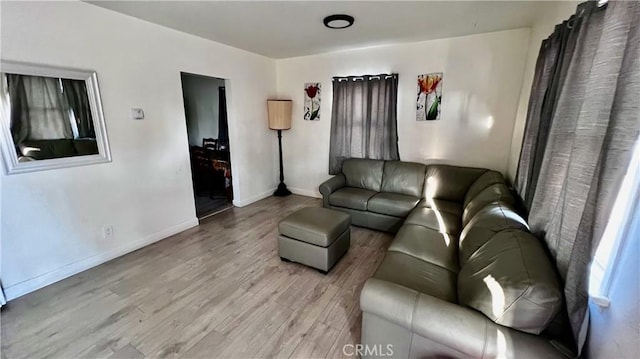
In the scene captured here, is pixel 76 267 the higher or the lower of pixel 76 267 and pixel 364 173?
the lower

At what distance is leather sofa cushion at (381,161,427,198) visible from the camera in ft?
11.0

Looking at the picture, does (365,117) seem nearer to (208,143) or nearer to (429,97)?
(429,97)

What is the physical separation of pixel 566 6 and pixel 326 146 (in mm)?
3132

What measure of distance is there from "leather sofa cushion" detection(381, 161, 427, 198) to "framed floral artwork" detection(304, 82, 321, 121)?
158 cm

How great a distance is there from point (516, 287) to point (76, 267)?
3.41m

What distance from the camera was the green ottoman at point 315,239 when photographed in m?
2.33

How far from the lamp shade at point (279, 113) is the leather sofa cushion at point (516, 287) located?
3643mm

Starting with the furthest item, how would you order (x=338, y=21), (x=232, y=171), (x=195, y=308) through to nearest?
(x=232, y=171) < (x=338, y=21) < (x=195, y=308)

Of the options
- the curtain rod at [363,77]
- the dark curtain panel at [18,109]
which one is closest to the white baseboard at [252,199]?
the curtain rod at [363,77]

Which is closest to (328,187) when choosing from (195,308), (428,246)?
(428,246)

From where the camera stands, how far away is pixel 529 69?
9.09ft

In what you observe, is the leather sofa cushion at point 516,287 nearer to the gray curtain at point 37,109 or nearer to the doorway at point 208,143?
the gray curtain at point 37,109

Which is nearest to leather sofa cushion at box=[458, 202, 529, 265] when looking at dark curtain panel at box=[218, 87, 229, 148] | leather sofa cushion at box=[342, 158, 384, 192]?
leather sofa cushion at box=[342, 158, 384, 192]

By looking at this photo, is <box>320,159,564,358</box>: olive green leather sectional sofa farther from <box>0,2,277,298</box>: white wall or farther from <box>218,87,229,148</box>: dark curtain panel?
<box>218,87,229,148</box>: dark curtain panel
